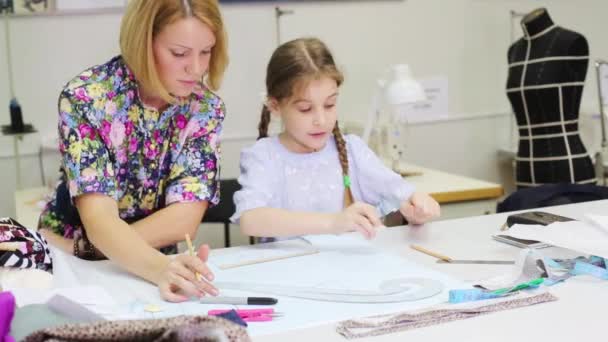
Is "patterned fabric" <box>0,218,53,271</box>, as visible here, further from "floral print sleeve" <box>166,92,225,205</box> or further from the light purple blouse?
the light purple blouse

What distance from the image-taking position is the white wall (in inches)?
110

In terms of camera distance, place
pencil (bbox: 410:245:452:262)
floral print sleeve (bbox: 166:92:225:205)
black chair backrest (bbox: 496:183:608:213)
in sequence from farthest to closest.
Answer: black chair backrest (bbox: 496:183:608:213)
floral print sleeve (bbox: 166:92:225:205)
pencil (bbox: 410:245:452:262)

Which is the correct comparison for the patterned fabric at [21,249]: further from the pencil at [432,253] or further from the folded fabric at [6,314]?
the pencil at [432,253]

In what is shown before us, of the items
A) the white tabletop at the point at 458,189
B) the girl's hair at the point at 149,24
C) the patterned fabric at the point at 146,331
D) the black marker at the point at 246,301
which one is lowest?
the white tabletop at the point at 458,189

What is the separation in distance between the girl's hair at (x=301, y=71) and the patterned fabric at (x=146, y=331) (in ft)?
3.42

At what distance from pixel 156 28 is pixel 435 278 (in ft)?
2.33

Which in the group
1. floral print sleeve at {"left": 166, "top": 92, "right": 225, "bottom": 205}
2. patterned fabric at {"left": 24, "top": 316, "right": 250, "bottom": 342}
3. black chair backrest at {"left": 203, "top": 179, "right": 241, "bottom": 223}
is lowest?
black chair backrest at {"left": 203, "top": 179, "right": 241, "bottom": 223}

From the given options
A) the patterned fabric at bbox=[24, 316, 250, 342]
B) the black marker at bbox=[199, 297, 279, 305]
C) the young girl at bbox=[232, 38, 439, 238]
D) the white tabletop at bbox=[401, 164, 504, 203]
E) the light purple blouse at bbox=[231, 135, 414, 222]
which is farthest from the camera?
the white tabletop at bbox=[401, 164, 504, 203]

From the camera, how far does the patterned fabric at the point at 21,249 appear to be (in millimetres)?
1269

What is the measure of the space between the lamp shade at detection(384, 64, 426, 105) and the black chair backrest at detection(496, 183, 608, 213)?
63 cm

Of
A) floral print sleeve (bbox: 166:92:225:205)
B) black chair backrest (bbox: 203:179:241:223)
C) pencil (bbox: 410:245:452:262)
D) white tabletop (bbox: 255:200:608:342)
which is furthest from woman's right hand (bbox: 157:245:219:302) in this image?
black chair backrest (bbox: 203:179:241:223)

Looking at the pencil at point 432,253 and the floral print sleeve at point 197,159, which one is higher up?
the floral print sleeve at point 197,159

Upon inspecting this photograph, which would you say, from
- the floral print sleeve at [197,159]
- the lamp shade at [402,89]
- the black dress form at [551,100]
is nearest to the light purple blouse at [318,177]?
the floral print sleeve at [197,159]

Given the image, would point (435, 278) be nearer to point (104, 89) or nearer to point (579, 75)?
point (104, 89)
